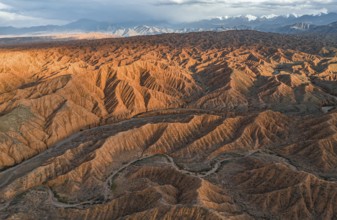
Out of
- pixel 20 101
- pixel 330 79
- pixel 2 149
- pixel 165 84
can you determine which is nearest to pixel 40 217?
pixel 2 149

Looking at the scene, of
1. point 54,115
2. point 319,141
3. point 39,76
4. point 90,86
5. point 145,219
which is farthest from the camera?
point 39,76

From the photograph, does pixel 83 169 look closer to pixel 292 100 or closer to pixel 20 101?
pixel 20 101

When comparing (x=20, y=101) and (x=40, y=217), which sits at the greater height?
(x=20, y=101)

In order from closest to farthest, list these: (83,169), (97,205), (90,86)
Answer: (97,205), (83,169), (90,86)

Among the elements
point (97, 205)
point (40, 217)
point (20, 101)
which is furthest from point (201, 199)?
point (20, 101)

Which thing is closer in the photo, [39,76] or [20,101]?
[20,101]

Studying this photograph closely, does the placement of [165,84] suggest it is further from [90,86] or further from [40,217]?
[40,217]
